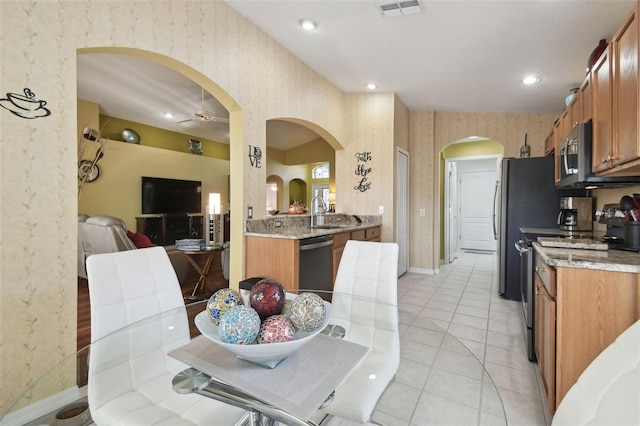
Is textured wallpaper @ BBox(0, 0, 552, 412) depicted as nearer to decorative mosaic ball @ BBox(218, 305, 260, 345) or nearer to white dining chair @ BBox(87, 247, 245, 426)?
white dining chair @ BBox(87, 247, 245, 426)

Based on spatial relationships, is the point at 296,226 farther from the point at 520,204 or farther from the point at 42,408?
the point at 42,408

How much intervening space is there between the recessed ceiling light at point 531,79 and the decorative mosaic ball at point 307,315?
4.01m

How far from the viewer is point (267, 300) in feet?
3.04

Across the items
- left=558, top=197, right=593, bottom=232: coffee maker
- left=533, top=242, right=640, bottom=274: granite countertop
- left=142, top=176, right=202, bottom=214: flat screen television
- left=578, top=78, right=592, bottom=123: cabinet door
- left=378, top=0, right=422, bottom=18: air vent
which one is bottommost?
left=533, top=242, right=640, bottom=274: granite countertop

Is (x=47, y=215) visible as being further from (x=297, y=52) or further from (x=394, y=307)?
(x=297, y=52)

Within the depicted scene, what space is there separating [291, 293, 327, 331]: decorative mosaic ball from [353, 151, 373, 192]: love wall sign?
3.79 meters

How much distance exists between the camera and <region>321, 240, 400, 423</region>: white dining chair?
1.16m

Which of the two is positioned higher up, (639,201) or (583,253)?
(639,201)

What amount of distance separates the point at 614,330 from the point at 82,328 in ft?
12.7

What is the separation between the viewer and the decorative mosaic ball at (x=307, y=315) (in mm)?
883

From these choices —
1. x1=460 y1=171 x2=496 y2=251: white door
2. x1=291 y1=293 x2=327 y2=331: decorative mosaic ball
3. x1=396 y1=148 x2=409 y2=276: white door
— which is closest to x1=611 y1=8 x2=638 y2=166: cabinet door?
x1=291 y1=293 x2=327 y2=331: decorative mosaic ball

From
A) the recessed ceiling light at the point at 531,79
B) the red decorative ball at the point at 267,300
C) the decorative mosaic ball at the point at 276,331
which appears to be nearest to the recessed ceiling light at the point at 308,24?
the recessed ceiling light at the point at 531,79

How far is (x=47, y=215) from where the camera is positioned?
1.62m

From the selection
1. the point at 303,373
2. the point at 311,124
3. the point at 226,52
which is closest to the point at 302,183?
the point at 311,124
